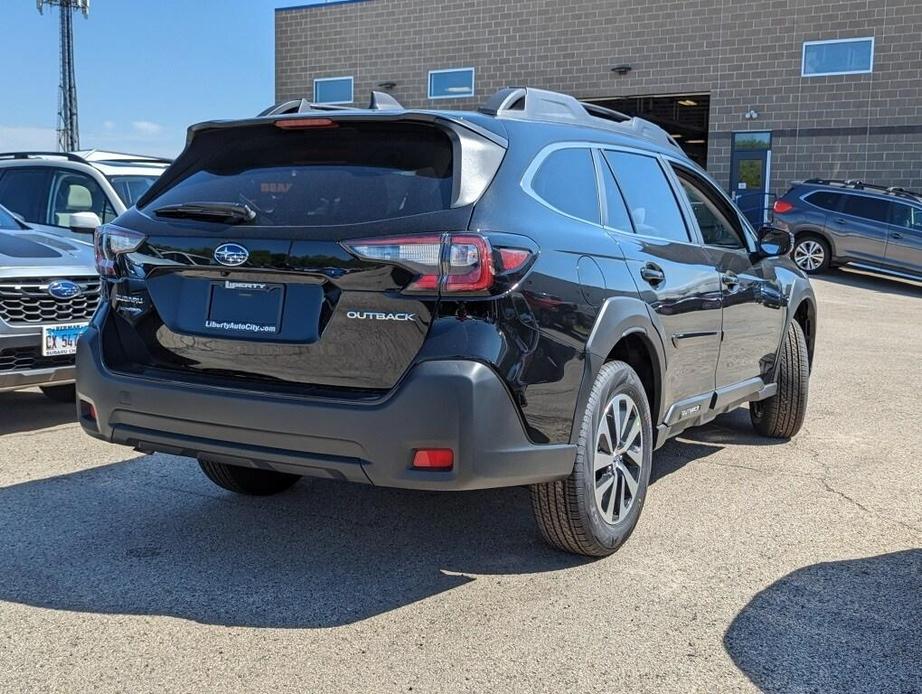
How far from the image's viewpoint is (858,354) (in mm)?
10273

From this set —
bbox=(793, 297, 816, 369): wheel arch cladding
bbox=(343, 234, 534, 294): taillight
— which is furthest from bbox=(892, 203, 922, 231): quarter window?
bbox=(343, 234, 534, 294): taillight

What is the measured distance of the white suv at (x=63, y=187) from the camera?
8.27 metres

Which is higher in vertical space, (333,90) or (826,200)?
(333,90)

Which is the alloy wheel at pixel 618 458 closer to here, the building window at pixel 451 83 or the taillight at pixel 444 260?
the taillight at pixel 444 260

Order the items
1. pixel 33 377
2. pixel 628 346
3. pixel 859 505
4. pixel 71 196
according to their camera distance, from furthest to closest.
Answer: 1. pixel 71 196
2. pixel 33 377
3. pixel 859 505
4. pixel 628 346

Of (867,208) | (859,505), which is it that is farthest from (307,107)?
(867,208)

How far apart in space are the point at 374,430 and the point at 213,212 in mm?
1066

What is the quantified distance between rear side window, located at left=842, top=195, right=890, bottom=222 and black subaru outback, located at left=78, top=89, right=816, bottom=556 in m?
15.6

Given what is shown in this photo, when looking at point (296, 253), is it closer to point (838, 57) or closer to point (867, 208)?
point (867, 208)

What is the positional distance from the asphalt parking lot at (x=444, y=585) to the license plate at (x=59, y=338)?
0.59 meters

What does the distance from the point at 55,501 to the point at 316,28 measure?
88.8 feet

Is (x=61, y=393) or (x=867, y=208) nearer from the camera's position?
(x=61, y=393)

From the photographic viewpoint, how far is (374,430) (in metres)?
3.18

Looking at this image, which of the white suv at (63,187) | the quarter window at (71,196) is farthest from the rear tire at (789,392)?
the quarter window at (71,196)
